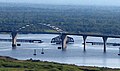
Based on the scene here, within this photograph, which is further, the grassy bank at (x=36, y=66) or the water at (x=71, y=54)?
the water at (x=71, y=54)

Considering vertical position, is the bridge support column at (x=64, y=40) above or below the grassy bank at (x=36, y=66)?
above

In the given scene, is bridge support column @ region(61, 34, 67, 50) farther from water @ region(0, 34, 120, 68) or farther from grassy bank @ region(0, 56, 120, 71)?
grassy bank @ region(0, 56, 120, 71)

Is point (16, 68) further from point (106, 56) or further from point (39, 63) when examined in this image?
point (106, 56)

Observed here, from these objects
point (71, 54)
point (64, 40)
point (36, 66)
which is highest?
point (64, 40)

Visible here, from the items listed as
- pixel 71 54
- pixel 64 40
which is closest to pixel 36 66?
pixel 71 54

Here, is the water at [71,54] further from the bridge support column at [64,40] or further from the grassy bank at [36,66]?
the grassy bank at [36,66]

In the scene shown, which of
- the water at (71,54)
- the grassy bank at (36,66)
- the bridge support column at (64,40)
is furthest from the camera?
the bridge support column at (64,40)

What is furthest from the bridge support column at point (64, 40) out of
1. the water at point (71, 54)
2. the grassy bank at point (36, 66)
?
the grassy bank at point (36, 66)

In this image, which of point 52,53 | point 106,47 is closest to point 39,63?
point 52,53

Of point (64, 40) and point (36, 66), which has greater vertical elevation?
point (64, 40)

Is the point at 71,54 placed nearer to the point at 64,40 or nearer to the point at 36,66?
the point at 64,40

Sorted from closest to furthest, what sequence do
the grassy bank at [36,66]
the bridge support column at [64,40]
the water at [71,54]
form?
1. the grassy bank at [36,66]
2. the water at [71,54]
3. the bridge support column at [64,40]
